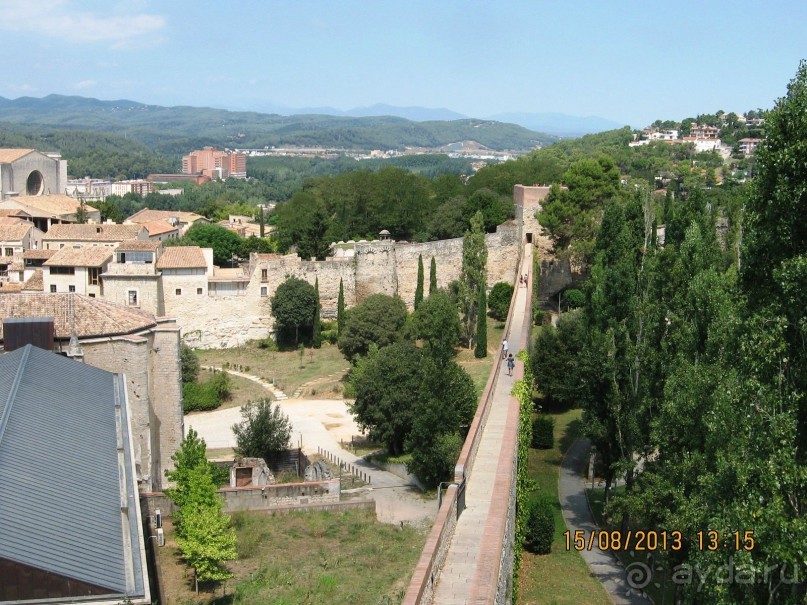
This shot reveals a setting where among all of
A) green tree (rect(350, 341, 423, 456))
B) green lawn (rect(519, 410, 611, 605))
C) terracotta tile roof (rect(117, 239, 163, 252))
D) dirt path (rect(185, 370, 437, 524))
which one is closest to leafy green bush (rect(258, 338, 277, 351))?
dirt path (rect(185, 370, 437, 524))

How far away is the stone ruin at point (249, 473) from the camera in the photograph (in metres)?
23.1

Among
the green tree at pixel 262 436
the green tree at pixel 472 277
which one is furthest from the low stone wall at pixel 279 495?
the green tree at pixel 472 277

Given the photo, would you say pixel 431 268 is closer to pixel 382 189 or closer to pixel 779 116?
pixel 382 189

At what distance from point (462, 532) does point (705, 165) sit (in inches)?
3578

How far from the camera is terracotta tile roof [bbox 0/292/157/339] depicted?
21.9m

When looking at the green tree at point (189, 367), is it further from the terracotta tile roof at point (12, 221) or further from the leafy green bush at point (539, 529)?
the leafy green bush at point (539, 529)

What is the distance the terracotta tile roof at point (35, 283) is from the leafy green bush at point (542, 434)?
21.6 m

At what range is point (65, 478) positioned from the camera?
47.3 ft

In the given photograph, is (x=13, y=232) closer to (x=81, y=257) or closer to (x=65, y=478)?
(x=81, y=257)

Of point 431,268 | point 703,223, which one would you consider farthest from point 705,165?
point 703,223

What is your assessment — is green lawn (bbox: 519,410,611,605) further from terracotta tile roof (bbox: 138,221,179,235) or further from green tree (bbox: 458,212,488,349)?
terracotta tile roof (bbox: 138,221,179,235)

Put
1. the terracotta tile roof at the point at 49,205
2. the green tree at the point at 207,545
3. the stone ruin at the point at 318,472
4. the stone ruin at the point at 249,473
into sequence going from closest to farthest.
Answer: the green tree at the point at 207,545 < the stone ruin at the point at 249,473 < the stone ruin at the point at 318,472 < the terracotta tile roof at the point at 49,205

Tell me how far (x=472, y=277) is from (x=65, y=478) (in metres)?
24.9

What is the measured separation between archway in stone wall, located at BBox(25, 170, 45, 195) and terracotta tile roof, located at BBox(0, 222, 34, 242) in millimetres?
27199
